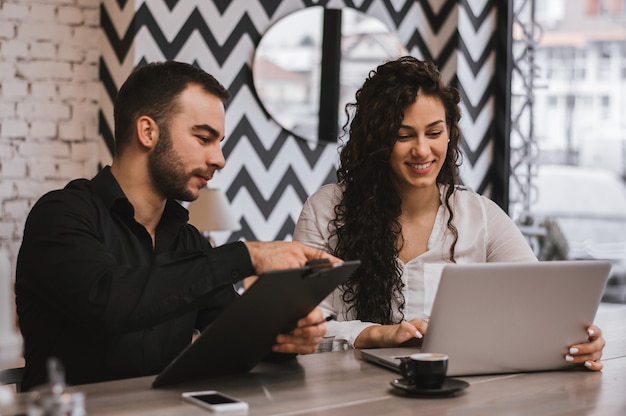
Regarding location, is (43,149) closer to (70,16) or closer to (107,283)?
(70,16)

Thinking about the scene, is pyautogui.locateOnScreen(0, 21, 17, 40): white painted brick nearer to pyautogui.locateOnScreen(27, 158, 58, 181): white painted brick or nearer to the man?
pyautogui.locateOnScreen(27, 158, 58, 181): white painted brick

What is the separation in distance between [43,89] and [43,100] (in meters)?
0.05

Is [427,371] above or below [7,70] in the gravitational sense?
below

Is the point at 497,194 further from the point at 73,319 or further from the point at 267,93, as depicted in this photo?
the point at 73,319

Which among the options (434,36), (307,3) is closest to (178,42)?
(307,3)

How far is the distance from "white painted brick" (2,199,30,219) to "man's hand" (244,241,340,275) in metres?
2.36

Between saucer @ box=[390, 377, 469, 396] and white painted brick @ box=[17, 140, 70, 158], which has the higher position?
white painted brick @ box=[17, 140, 70, 158]

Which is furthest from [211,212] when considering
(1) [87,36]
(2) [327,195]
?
(2) [327,195]

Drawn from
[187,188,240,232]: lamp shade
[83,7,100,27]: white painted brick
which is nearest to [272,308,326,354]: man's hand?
[187,188,240,232]: lamp shade

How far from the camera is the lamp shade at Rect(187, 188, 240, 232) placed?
12.3 ft

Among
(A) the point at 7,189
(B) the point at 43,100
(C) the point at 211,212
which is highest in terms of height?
(B) the point at 43,100

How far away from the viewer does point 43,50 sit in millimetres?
3881

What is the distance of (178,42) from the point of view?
3.96 metres

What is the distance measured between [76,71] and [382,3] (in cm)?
164
